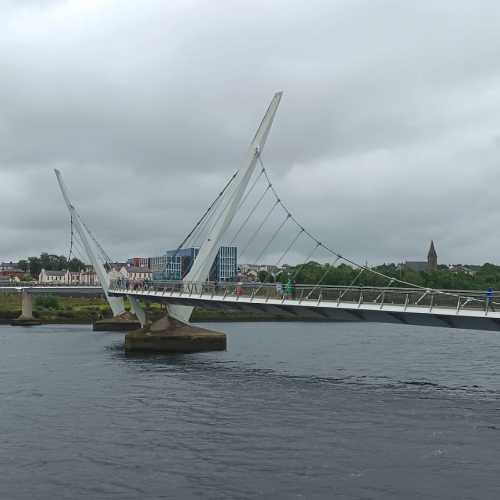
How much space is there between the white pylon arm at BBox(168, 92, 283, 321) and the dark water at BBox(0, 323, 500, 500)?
33.5ft

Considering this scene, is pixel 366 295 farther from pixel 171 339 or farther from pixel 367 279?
pixel 367 279

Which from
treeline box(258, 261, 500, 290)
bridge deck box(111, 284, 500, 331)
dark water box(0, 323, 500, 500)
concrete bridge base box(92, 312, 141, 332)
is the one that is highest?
treeline box(258, 261, 500, 290)

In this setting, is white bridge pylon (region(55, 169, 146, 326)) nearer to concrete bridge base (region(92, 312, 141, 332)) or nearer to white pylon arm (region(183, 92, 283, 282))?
concrete bridge base (region(92, 312, 141, 332))

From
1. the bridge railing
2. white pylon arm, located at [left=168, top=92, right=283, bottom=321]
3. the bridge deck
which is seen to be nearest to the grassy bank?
white pylon arm, located at [left=168, top=92, right=283, bottom=321]

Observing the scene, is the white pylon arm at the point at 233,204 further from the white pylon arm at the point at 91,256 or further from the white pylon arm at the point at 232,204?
the white pylon arm at the point at 91,256

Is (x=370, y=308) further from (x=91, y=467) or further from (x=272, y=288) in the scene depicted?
(x=91, y=467)

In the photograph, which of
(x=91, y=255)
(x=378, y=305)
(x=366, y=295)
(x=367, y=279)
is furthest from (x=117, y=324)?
(x=378, y=305)

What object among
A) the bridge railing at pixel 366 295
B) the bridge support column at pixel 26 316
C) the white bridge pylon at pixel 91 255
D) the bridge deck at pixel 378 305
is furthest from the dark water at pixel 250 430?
the bridge support column at pixel 26 316

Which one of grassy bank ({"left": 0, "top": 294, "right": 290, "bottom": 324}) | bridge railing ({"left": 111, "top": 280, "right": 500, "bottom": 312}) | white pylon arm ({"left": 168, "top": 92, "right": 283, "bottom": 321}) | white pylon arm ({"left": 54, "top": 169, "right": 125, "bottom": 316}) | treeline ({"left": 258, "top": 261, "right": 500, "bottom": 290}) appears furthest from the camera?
Result: treeline ({"left": 258, "top": 261, "right": 500, "bottom": 290})

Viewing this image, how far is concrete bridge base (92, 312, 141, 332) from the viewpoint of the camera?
97.1 meters

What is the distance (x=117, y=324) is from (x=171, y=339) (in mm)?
36524

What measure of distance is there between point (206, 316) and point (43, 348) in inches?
2553

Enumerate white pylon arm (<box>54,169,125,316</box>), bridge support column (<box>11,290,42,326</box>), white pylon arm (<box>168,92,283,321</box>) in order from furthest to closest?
bridge support column (<box>11,290,42,326</box>)
white pylon arm (<box>54,169,125,316</box>)
white pylon arm (<box>168,92,283,321</box>)

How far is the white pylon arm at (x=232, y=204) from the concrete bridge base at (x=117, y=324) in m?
37.3
